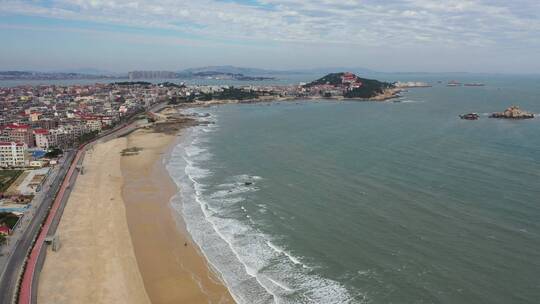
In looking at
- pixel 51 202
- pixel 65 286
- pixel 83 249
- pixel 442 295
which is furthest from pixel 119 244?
pixel 442 295

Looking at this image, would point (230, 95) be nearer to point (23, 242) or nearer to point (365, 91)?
point (365, 91)

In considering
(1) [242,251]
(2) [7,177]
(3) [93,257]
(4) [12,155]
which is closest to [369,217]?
(1) [242,251]

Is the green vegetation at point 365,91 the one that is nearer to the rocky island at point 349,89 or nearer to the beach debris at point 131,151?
the rocky island at point 349,89

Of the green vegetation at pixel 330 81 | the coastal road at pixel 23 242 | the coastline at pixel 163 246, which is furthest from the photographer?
the green vegetation at pixel 330 81

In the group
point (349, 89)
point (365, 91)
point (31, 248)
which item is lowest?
point (31, 248)

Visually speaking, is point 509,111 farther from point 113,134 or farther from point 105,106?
point 105,106

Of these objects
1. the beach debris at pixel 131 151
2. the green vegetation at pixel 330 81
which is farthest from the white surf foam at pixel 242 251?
the green vegetation at pixel 330 81
